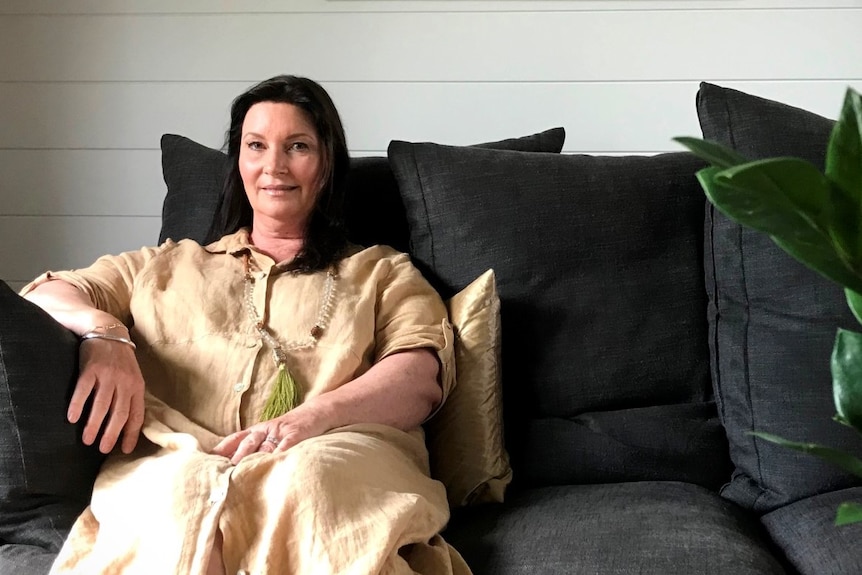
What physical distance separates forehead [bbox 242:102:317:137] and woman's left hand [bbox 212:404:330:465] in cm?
58

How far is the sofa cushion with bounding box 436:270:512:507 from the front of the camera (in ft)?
4.75

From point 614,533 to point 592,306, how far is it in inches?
17.5

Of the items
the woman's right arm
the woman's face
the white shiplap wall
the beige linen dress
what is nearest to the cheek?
the woman's face

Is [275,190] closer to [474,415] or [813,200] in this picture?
[474,415]

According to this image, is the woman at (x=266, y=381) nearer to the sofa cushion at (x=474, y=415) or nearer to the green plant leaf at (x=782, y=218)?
the sofa cushion at (x=474, y=415)

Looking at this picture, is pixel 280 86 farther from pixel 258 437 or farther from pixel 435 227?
pixel 258 437

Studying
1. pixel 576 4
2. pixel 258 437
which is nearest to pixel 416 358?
pixel 258 437

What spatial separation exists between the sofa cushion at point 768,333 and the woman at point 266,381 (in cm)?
50

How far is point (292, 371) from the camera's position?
1.44 meters

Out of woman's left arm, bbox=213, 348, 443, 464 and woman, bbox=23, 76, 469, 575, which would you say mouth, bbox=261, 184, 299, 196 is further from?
woman's left arm, bbox=213, 348, 443, 464

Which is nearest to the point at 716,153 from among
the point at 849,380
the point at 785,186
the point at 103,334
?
the point at 785,186

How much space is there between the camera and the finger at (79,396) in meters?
1.20

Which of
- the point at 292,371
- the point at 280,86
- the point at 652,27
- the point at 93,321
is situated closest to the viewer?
the point at 93,321

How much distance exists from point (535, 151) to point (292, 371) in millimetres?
679
